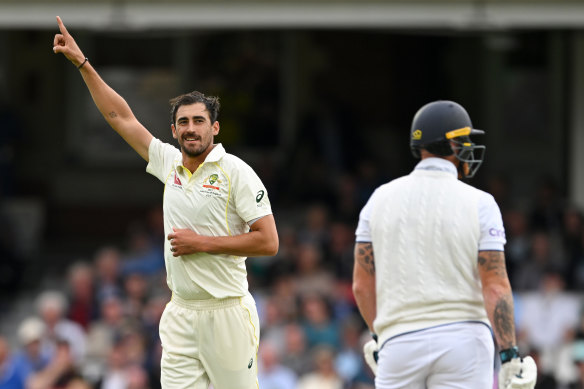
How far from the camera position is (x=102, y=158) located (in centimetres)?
1675

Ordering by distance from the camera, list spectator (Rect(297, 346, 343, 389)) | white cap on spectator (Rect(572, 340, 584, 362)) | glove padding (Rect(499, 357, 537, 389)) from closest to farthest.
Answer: glove padding (Rect(499, 357, 537, 389)) < white cap on spectator (Rect(572, 340, 584, 362)) < spectator (Rect(297, 346, 343, 389))

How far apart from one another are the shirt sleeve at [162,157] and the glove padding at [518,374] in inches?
71.4

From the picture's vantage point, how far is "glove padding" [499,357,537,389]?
412cm

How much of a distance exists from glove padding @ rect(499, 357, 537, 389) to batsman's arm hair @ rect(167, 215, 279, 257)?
46.9 inches

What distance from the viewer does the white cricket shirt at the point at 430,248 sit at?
13.7 ft

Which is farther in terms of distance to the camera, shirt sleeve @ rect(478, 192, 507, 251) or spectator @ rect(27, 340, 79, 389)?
spectator @ rect(27, 340, 79, 389)

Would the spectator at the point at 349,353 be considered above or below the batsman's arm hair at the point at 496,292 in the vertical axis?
below

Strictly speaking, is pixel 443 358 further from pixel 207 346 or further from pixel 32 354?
pixel 32 354

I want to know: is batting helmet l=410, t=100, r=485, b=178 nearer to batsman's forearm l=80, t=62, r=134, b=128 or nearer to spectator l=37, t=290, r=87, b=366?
batsman's forearm l=80, t=62, r=134, b=128

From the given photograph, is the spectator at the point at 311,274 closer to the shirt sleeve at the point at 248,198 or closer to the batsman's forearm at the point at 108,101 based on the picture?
the batsman's forearm at the point at 108,101

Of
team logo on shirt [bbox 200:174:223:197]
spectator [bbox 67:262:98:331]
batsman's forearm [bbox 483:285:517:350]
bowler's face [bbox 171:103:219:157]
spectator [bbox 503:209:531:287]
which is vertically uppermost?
bowler's face [bbox 171:103:219:157]

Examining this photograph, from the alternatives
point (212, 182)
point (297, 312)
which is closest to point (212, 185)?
point (212, 182)

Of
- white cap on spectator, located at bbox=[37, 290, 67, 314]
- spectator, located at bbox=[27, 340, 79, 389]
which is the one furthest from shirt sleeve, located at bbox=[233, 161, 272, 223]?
white cap on spectator, located at bbox=[37, 290, 67, 314]

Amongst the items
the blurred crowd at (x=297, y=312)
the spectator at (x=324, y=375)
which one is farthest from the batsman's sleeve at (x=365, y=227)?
the spectator at (x=324, y=375)
